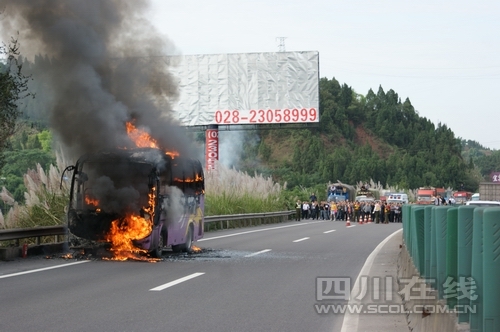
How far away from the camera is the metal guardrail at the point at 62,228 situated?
695 inches

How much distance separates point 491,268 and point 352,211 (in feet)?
177

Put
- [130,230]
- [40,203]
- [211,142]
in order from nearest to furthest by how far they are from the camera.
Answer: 1. [130,230]
2. [40,203]
3. [211,142]

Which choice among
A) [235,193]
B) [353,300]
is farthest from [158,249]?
[235,193]

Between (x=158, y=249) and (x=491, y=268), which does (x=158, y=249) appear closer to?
(x=158, y=249)

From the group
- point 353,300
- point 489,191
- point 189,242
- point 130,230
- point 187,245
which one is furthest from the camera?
point 489,191

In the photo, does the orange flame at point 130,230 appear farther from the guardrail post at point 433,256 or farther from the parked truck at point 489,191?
the parked truck at point 489,191

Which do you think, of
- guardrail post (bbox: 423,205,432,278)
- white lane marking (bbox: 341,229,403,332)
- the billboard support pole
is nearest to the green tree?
white lane marking (bbox: 341,229,403,332)

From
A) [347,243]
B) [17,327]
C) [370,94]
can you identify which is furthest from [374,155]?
[17,327]

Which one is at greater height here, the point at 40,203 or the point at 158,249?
the point at 40,203

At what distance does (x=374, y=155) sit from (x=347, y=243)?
A: 117 meters

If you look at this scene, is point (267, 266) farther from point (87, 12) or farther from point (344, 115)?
point (344, 115)

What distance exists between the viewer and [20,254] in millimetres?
18000

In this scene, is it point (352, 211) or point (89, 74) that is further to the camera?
point (352, 211)

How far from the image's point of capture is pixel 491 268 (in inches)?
175
